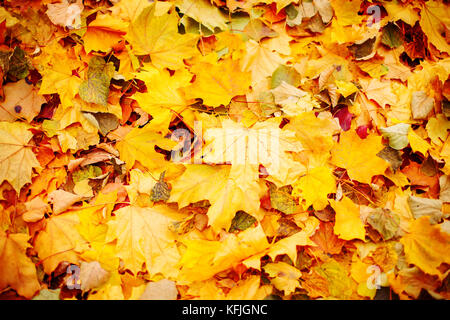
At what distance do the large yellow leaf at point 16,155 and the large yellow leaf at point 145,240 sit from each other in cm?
38

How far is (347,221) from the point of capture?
1.15m

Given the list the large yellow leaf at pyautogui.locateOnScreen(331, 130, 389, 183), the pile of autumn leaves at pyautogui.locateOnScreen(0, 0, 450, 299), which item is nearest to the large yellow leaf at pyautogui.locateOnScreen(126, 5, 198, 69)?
the pile of autumn leaves at pyautogui.locateOnScreen(0, 0, 450, 299)

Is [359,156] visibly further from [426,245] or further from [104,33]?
[104,33]

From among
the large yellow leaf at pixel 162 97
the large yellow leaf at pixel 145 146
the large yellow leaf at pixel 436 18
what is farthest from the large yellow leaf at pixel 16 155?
the large yellow leaf at pixel 436 18

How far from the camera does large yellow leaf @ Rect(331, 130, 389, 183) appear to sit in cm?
119

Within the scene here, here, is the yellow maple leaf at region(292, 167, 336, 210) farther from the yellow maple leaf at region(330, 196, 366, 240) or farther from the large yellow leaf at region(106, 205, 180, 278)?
the large yellow leaf at region(106, 205, 180, 278)

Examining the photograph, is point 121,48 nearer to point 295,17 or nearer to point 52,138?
point 52,138

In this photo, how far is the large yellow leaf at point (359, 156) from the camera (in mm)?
1186

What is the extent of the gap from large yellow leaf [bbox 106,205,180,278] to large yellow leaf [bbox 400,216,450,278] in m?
0.83

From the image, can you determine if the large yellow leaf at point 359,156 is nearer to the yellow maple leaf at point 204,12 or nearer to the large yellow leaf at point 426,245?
the large yellow leaf at point 426,245

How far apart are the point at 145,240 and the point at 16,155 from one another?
0.59m

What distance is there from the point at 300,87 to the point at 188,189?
2.07 feet

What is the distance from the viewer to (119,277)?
1075 millimetres
